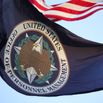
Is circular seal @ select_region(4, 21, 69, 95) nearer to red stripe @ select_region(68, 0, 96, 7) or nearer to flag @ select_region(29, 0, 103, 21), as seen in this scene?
flag @ select_region(29, 0, 103, 21)

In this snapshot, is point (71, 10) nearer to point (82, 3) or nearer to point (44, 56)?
point (82, 3)

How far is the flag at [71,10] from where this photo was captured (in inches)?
536

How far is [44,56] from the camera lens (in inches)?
545

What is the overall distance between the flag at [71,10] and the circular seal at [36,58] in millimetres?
219

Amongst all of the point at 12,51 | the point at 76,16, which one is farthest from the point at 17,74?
the point at 76,16

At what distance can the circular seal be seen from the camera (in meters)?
13.7

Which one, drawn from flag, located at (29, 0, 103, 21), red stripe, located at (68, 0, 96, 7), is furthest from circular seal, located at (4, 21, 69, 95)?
red stripe, located at (68, 0, 96, 7)

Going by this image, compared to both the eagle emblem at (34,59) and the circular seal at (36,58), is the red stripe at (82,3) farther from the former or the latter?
→ the eagle emblem at (34,59)

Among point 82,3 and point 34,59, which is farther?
point 34,59

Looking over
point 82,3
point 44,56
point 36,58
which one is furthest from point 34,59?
point 82,3

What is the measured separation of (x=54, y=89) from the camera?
13.9 m

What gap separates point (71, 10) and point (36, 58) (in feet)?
2.99

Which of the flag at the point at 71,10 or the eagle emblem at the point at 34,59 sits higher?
the flag at the point at 71,10

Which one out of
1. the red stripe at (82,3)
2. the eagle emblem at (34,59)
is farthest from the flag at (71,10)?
the eagle emblem at (34,59)
